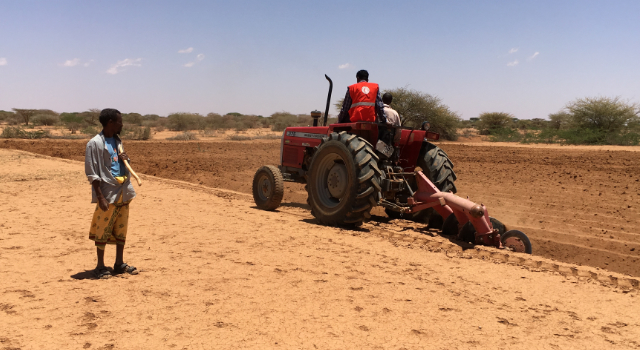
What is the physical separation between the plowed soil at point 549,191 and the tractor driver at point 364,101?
1641mm

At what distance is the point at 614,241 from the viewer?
6.09 meters

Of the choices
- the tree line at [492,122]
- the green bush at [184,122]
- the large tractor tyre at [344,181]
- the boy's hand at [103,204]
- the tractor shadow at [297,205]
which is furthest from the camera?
the green bush at [184,122]

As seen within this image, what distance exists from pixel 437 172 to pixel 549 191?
13.4 ft

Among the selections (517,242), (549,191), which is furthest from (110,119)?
(549,191)

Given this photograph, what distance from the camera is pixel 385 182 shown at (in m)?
5.97

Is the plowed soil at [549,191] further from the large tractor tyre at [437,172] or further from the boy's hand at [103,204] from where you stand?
the boy's hand at [103,204]

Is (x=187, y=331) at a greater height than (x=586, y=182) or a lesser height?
lesser

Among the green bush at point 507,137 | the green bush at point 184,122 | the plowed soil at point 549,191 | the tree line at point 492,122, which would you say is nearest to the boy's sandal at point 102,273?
the plowed soil at point 549,191

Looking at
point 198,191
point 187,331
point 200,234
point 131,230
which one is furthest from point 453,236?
point 198,191

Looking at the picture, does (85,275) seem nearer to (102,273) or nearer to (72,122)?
(102,273)

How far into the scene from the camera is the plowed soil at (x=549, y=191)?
605cm

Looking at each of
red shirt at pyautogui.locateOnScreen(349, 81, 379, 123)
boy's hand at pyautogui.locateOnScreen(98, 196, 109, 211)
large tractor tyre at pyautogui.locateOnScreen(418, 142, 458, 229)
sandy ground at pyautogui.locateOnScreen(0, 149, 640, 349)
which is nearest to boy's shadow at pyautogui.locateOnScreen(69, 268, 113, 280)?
sandy ground at pyautogui.locateOnScreen(0, 149, 640, 349)

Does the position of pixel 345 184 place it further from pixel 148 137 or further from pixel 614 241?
pixel 148 137

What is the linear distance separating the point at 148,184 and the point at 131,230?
4.37 metres
